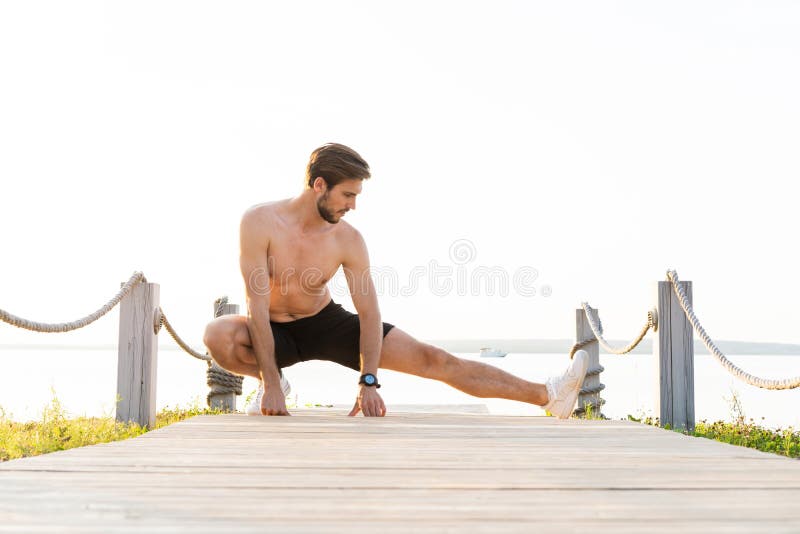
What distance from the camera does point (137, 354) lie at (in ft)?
14.9

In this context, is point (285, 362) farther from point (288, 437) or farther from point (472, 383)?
point (288, 437)

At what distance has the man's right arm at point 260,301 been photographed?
12.8 ft

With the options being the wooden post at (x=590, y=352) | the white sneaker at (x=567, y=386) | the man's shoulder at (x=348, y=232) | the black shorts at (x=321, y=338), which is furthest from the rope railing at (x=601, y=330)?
the man's shoulder at (x=348, y=232)

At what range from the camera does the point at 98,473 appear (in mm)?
1996

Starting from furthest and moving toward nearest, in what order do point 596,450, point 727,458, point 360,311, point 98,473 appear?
point 360,311, point 596,450, point 727,458, point 98,473

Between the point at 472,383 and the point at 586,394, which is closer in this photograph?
the point at 472,383

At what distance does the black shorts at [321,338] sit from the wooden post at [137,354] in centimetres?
76

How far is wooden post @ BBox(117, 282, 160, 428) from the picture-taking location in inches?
178

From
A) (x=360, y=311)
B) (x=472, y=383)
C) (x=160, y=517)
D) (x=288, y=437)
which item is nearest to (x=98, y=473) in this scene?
(x=160, y=517)

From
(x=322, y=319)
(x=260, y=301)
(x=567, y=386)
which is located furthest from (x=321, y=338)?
(x=567, y=386)

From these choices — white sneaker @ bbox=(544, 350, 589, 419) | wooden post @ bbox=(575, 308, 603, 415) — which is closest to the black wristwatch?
white sneaker @ bbox=(544, 350, 589, 419)

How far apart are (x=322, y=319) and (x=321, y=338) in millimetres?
112

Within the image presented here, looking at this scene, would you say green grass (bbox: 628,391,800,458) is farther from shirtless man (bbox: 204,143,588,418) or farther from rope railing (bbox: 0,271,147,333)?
rope railing (bbox: 0,271,147,333)

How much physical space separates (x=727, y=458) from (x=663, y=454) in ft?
0.63
